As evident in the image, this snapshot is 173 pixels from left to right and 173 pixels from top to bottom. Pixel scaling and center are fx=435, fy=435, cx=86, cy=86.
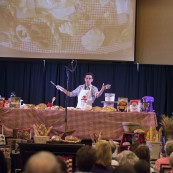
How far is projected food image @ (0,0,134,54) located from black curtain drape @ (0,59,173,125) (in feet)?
2.74

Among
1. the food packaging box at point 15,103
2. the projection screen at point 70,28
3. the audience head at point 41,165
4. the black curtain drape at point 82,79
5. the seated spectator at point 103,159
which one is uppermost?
the projection screen at point 70,28

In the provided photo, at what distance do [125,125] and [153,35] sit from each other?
433 cm

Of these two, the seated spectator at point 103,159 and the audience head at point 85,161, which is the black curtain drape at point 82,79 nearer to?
the seated spectator at point 103,159

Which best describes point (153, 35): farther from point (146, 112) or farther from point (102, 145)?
point (102, 145)

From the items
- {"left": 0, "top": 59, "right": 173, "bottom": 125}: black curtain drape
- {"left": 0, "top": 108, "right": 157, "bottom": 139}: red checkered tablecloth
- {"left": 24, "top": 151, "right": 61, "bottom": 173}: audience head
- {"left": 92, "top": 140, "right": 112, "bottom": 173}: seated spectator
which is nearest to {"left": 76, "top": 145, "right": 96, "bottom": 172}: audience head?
{"left": 92, "top": 140, "right": 112, "bottom": 173}: seated spectator

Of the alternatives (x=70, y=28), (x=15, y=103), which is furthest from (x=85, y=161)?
(x=70, y=28)

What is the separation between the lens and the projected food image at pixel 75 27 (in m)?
9.31

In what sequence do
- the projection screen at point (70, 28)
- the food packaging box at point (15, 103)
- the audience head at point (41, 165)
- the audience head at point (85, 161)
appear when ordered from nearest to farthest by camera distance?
1. the audience head at point (41, 165)
2. the audience head at point (85, 161)
3. the food packaging box at point (15, 103)
4. the projection screen at point (70, 28)

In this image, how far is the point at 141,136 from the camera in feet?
20.1

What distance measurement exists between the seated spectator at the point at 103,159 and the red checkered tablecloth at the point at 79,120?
2997mm

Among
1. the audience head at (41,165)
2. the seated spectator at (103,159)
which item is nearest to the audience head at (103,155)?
the seated spectator at (103,159)

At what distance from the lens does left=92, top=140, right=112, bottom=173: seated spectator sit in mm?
3403

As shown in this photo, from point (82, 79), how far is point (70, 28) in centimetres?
147

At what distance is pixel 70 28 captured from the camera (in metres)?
9.41
